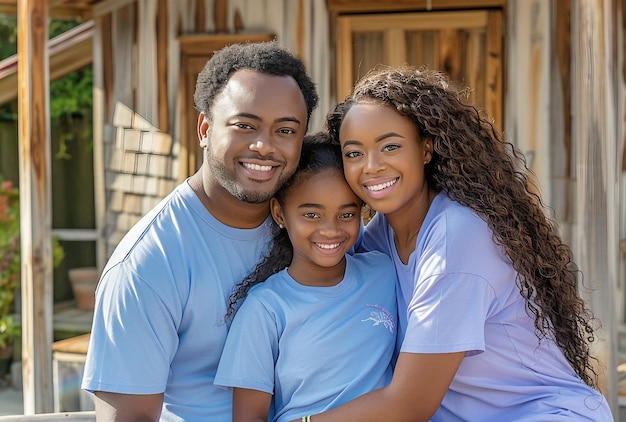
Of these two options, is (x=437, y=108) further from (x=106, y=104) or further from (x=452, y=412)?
(x=106, y=104)

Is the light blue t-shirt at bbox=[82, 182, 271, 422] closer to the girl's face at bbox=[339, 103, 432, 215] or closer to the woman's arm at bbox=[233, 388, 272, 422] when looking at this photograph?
the woman's arm at bbox=[233, 388, 272, 422]

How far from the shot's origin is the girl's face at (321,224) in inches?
114

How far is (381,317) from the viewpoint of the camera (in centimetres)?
286

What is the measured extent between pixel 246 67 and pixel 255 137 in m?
0.26

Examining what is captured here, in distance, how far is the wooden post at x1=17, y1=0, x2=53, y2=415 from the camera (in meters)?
5.41

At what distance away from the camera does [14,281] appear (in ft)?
25.2

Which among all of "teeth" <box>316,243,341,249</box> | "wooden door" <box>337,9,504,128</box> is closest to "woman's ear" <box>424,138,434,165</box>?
"teeth" <box>316,243,341,249</box>

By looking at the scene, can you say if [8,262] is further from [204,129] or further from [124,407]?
[124,407]

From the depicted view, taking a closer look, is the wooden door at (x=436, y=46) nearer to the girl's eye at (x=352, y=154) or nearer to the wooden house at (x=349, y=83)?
the wooden house at (x=349, y=83)

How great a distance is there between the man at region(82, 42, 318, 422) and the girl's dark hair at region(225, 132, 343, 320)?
38 mm

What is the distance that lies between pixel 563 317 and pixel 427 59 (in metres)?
3.79

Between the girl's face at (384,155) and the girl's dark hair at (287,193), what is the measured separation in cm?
16

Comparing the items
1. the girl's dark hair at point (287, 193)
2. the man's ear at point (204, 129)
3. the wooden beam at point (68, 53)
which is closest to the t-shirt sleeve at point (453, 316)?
the girl's dark hair at point (287, 193)

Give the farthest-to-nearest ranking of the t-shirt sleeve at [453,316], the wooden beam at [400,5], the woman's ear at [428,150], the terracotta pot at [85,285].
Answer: the terracotta pot at [85,285], the wooden beam at [400,5], the woman's ear at [428,150], the t-shirt sleeve at [453,316]
